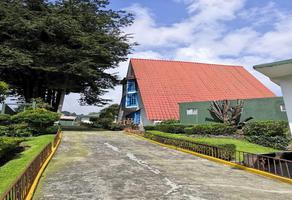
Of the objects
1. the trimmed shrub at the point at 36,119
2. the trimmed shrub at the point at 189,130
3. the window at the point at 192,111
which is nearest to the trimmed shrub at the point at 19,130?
the trimmed shrub at the point at 36,119

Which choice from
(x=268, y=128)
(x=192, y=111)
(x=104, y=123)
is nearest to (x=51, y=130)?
(x=192, y=111)

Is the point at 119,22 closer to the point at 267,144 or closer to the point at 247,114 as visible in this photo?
the point at 247,114

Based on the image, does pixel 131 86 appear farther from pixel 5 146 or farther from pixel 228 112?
pixel 5 146

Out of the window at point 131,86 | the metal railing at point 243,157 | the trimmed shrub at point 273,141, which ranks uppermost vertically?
the window at point 131,86

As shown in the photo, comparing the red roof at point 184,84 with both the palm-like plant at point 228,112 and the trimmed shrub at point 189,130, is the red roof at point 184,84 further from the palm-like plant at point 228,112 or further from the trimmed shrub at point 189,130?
the trimmed shrub at point 189,130

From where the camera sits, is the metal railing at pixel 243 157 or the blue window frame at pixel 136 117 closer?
the metal railing at pixel 243 157

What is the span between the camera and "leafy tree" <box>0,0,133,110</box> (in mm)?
31094

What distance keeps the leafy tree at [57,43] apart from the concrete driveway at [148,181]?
1765 centimetres

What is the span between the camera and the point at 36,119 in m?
26.7

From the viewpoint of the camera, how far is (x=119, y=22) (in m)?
38.5

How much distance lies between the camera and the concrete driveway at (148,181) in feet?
31.2

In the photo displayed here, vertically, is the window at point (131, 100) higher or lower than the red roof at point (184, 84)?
lower

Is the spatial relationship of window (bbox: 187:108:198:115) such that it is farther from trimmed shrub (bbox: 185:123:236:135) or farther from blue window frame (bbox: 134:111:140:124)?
blue window frame (bbox: 134:111:140:124)

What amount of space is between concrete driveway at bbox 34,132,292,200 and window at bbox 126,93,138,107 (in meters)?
24.7
